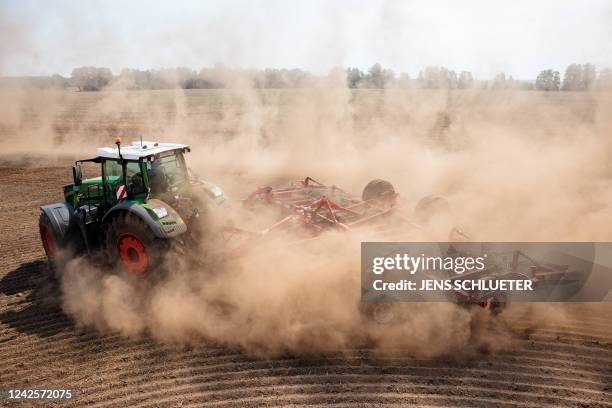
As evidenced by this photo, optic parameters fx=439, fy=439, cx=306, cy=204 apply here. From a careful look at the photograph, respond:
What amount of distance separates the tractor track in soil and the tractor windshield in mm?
2193

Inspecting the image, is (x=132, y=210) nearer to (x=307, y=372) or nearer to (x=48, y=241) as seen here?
(x=48, y=241)

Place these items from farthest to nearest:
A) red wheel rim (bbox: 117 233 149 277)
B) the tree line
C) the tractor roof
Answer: the tree line, the tractor roof, red wheel rim (bbox: 117 233 149 277)

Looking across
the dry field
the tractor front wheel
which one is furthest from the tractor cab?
the dry field

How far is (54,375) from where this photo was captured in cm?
492

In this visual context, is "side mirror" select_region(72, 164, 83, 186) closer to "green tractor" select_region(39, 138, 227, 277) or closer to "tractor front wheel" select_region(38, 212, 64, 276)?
"green tractor" select_region(39, 138, 227, 277)

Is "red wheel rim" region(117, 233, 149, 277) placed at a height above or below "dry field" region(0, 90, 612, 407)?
above

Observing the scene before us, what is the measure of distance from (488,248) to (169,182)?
470cm

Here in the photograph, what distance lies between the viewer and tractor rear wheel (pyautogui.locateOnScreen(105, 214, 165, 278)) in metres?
5.92

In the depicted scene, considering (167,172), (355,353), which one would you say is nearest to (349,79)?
(167,172)

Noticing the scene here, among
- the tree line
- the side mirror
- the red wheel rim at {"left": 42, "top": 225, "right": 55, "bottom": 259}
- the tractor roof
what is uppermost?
the tree line

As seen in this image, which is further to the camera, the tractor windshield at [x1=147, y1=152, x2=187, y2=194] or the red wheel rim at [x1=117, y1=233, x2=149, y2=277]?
the tractor windshield at [x1=147, y1=152, x2=187, y2=194]

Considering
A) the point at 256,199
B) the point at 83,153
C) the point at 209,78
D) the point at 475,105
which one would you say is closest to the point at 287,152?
the point at 209,78

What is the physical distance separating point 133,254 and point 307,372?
10.1ft

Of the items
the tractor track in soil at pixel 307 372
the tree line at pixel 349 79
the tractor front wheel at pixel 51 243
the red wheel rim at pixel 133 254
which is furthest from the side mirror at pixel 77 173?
the tree line at pixel 349 79
